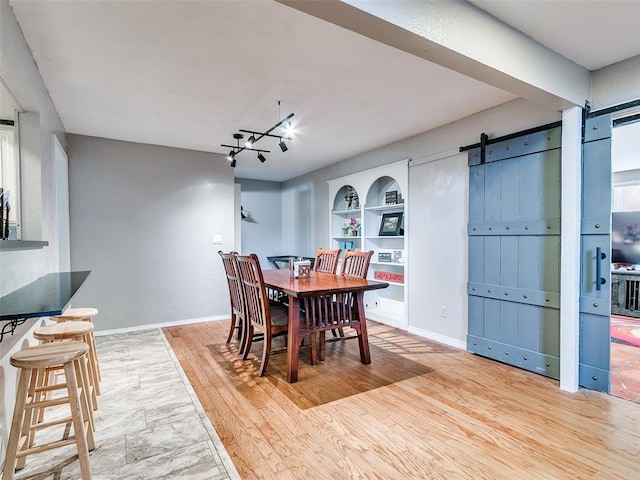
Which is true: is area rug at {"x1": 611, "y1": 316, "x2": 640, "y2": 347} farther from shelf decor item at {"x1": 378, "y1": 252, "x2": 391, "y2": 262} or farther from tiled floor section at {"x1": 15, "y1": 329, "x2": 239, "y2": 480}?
tiled floor section at {"x1": 15, "y1": 329, "x2": 239, "y2": 480}

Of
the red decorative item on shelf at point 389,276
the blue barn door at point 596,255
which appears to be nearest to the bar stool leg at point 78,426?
the blue barn door at point 596,255

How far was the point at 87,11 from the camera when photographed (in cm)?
180

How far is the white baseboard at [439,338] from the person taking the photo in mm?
3439

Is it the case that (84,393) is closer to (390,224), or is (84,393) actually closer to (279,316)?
(279,316)

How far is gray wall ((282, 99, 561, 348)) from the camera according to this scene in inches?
126

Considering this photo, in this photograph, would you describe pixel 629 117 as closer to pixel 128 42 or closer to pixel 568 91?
pixel 568 91

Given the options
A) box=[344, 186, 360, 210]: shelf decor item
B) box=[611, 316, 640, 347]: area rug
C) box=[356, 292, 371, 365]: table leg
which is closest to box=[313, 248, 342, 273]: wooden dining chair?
box=[356, 292, 371, 365]: table leg

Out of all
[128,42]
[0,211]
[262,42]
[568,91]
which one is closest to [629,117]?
[568,91]

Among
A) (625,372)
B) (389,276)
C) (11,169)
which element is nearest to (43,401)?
(11,169)

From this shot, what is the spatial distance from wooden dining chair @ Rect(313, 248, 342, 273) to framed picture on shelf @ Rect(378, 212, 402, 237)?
0.99m

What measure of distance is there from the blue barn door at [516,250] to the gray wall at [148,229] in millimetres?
3303

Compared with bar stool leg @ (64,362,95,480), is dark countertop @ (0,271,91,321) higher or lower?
higher

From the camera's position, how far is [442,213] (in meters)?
3.64

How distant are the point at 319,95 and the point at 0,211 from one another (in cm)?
228
